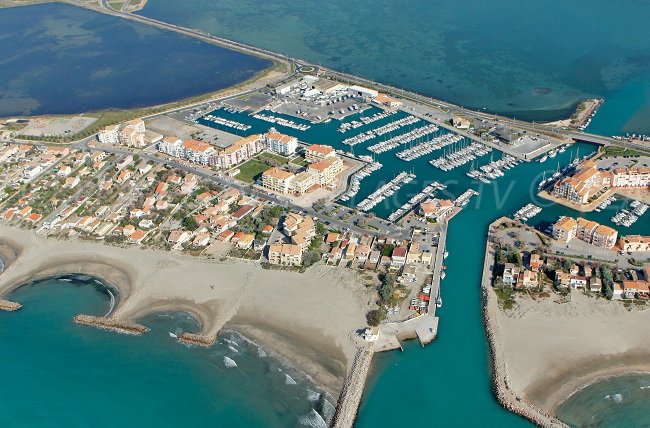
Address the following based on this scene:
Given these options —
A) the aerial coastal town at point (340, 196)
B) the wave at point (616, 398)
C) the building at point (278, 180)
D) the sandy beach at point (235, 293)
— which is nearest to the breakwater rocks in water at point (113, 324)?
the aerial coastal town at point (340, 196)

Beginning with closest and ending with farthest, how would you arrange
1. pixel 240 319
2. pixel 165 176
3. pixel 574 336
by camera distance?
pixel 574 336, pixel 240 319, pixel 165 176

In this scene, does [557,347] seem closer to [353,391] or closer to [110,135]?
[353,391]

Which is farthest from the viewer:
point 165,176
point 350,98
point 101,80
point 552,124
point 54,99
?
point 101,80

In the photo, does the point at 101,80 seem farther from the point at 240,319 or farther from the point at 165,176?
the point at 240,319

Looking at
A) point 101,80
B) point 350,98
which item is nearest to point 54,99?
point 101,80

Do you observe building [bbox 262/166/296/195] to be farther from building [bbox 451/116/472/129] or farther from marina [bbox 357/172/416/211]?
building [bbox 451/116/472/129]

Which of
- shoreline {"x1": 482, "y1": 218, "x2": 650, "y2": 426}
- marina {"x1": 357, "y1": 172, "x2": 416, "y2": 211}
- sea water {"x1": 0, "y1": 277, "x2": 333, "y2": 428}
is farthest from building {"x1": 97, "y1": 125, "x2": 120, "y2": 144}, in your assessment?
shoreline {"x1": 482, "y1": 218, "x2": 650, "y2": 426}

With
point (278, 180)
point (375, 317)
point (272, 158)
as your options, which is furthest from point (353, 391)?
point (272, 158)
